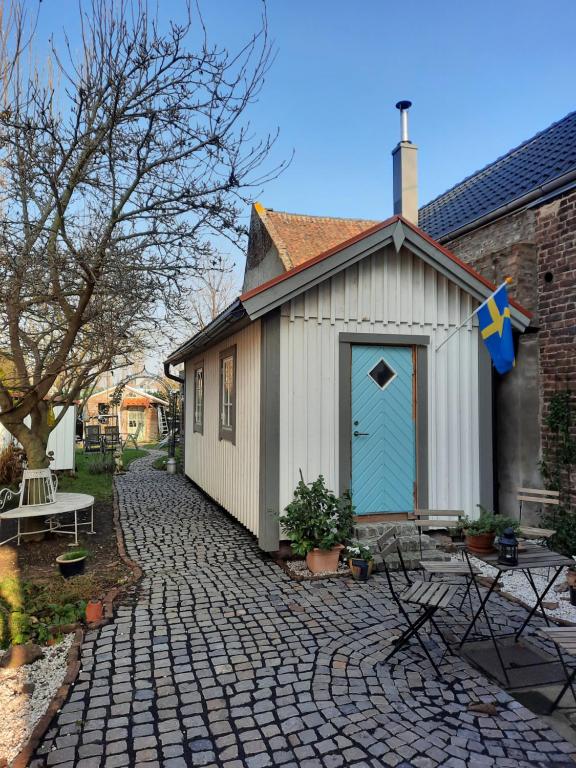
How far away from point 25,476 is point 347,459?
388 cm

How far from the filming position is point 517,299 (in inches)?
259

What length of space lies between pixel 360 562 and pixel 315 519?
0.61 metres

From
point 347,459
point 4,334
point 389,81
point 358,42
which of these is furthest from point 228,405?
point 389,81

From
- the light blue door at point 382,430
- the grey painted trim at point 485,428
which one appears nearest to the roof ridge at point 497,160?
the grey painted trim at point 485,428

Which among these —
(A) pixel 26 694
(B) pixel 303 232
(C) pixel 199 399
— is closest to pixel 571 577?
(A) pixel 26 694

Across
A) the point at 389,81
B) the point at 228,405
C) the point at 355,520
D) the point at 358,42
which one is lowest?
the point at 355,520

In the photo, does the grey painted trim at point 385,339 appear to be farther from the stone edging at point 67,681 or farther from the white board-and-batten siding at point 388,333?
the stone edging at point 67,681

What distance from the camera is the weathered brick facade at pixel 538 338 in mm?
6035

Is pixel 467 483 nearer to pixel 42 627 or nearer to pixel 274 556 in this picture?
pixel 274 556

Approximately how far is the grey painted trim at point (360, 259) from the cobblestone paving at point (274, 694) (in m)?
2.89

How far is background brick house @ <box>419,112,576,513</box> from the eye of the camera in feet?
19.9

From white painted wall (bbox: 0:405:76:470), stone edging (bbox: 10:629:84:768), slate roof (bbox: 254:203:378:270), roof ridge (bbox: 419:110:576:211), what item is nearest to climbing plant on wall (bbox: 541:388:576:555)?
stone edging (bbox: 10:629:84:768)

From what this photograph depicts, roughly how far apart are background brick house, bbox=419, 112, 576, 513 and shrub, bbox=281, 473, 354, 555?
101 inches

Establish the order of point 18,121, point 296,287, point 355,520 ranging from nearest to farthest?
1. point 18,121
2. point 296,287
3. point 355,520
